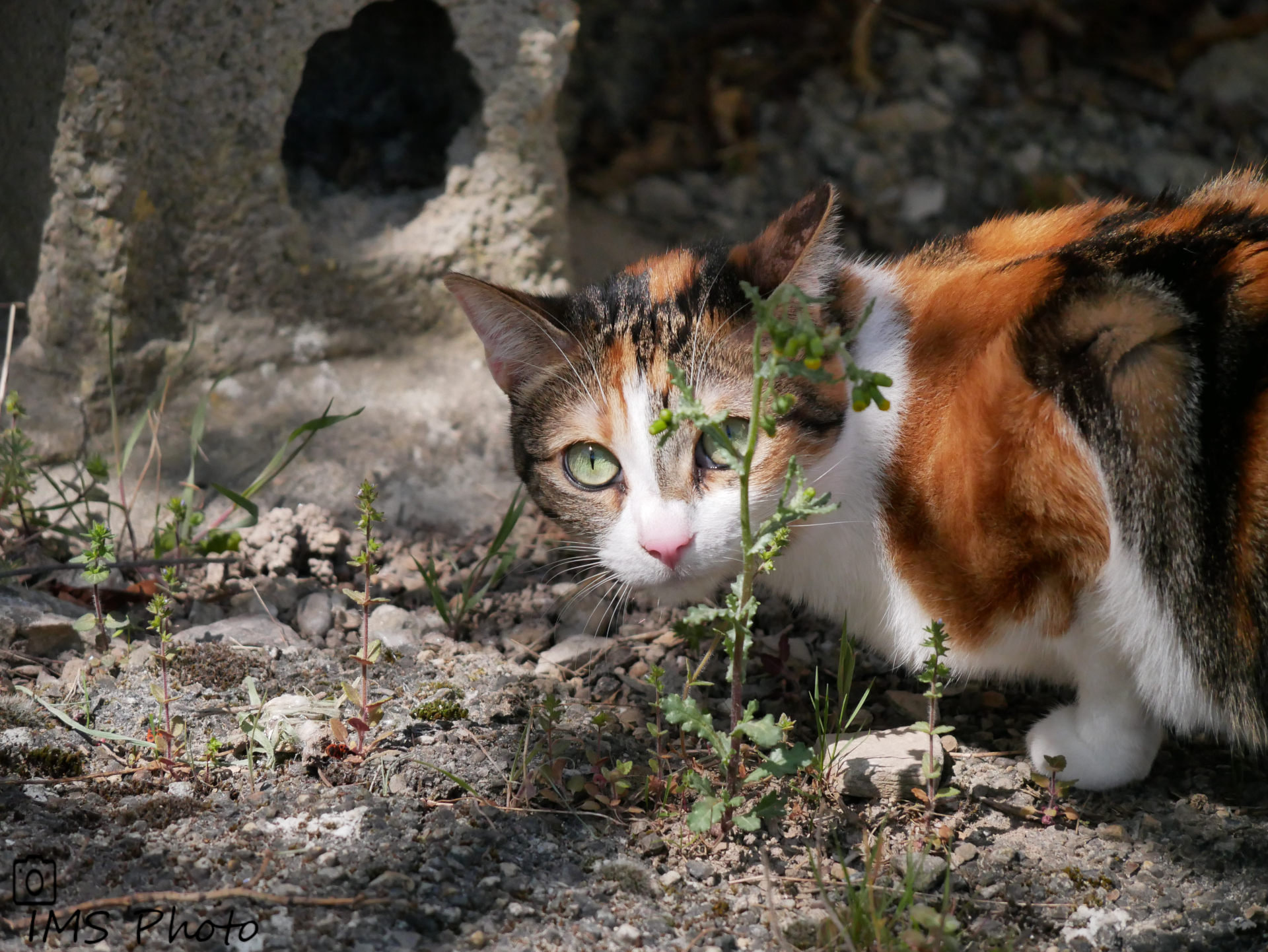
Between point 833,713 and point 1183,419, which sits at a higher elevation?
point 1183,419

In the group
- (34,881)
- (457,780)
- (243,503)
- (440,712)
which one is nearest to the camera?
(34,881)

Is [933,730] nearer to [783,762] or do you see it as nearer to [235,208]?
[783,762]

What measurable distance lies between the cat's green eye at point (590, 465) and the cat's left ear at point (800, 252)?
0.48 m

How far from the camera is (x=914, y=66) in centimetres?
486

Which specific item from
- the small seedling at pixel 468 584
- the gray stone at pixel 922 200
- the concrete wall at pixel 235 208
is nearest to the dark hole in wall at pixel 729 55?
the gray stone at pixel 922 200

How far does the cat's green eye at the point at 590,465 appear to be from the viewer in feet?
7.80

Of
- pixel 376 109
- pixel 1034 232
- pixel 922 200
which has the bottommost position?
pixel 1034 232

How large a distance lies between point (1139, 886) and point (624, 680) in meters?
1.18

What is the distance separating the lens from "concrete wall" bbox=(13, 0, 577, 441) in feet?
10.2

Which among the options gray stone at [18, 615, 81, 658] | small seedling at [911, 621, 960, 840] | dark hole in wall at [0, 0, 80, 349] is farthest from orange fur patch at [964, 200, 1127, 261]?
dark hole in wall at [0, 0, 80, 349]

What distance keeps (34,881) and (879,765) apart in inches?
61.2

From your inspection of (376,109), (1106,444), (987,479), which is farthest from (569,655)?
(376,109)

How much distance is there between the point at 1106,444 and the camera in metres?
2.03

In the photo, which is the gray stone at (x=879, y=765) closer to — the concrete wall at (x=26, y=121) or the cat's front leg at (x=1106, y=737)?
the cat's front leg at (x=1106, y=737)
